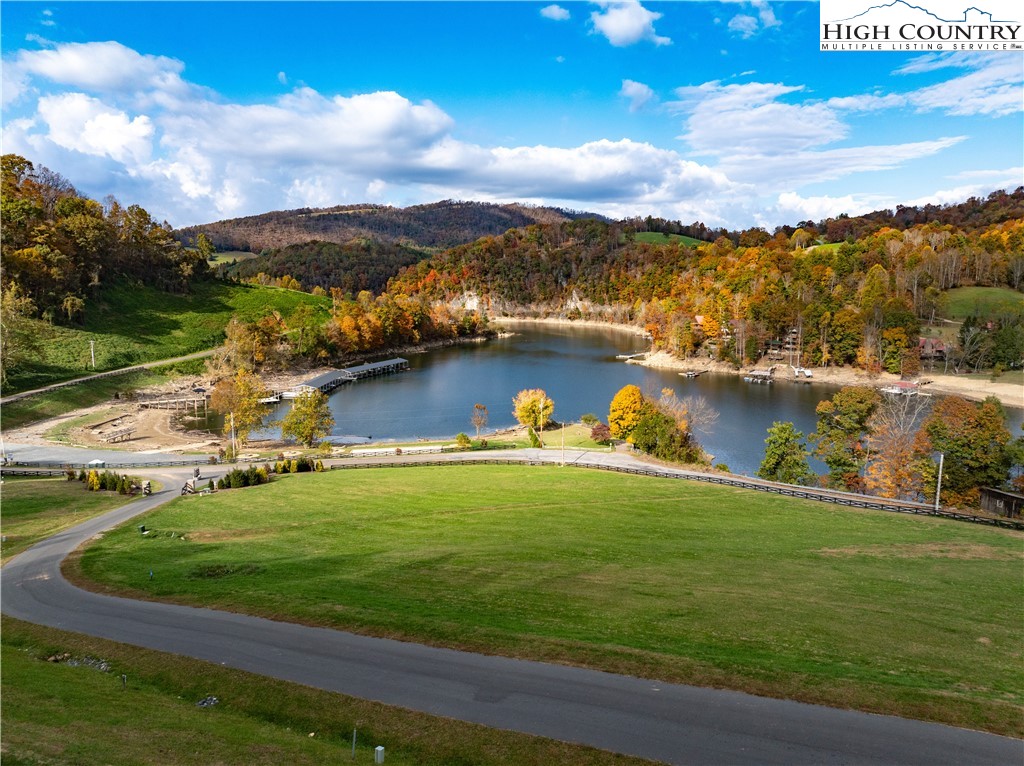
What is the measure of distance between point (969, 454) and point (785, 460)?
1046 centimetres

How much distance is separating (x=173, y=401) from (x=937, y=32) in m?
75.0

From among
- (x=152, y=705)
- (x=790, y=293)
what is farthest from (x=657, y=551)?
(x=790, y=293)

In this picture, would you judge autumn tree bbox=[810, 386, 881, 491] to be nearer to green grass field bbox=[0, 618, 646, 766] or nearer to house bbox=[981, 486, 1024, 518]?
house bbox=[981, 486, 1024, 518]

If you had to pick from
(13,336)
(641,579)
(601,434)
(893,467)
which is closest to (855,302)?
(601,434)

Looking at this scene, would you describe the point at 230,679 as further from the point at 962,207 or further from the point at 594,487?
the point at 962,207

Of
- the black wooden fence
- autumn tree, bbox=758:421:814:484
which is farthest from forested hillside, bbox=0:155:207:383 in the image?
autumn tree, bbox=758:421:814:484

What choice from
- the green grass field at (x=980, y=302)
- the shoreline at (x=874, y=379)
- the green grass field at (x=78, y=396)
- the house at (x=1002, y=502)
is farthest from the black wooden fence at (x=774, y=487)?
the green grass field at (x=980, y=302)

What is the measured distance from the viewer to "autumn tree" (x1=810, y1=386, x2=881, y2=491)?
42.5 metres

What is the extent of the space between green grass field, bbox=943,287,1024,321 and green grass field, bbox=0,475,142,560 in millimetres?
121157

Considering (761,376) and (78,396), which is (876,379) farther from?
(78,396)

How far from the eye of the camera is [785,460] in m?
43.7

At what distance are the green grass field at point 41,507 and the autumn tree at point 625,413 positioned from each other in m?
37.8

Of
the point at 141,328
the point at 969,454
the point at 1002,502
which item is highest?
the point at 141,328

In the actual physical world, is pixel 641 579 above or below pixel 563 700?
below
